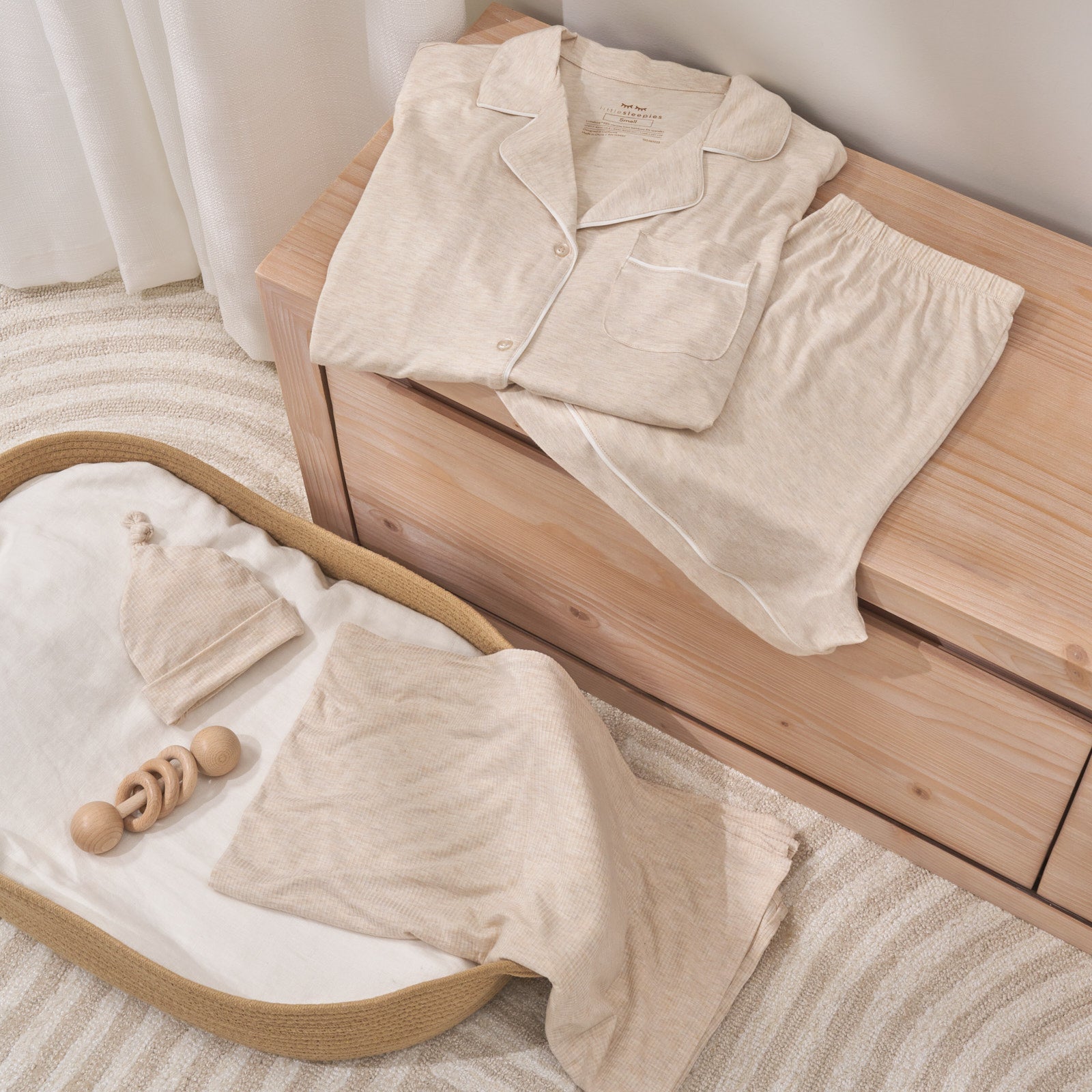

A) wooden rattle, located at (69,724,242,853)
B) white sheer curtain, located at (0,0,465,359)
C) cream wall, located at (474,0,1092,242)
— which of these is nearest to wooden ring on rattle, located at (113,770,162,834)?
wooden rattle, located at (69,724,242,853)

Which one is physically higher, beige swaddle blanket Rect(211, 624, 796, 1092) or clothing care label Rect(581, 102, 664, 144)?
clothing care label Rect(581, 102, 664, 144)

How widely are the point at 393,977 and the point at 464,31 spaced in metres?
0.87

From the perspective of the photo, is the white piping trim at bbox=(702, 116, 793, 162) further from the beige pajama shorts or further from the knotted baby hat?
the knotted baby hat

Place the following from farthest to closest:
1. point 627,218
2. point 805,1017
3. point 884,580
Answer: point 805,1017
point 627,218
point 884,580

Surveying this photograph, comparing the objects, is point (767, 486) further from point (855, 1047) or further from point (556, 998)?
point (855, 1047)

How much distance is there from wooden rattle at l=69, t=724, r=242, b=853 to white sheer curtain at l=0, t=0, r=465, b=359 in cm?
55

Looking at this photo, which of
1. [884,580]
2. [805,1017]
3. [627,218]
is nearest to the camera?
[884,580]

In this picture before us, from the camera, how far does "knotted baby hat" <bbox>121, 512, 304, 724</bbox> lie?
1.16m

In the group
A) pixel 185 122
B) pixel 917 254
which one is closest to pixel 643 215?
pixel 917 254

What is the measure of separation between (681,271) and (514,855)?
0.50m

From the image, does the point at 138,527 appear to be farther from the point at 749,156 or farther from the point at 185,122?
the point at 749,156

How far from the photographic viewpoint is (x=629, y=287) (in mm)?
996

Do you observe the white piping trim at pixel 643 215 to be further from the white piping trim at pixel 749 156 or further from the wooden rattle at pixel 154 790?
the wooden rattle at pixel 154 790

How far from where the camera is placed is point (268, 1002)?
101 centimetres
